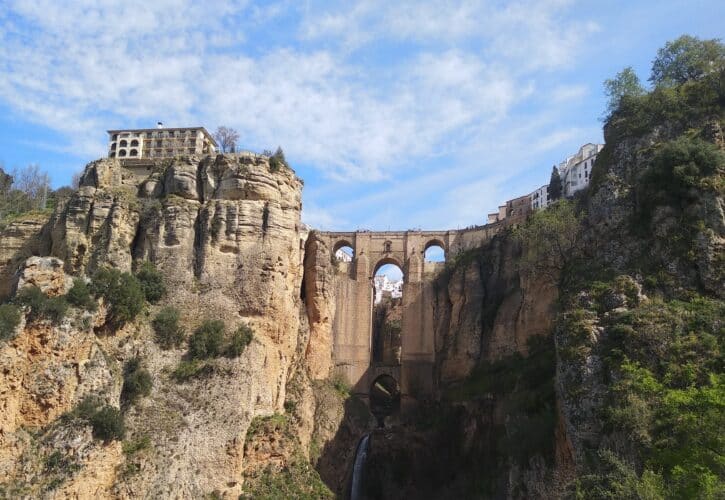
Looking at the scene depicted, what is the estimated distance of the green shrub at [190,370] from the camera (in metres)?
35.0

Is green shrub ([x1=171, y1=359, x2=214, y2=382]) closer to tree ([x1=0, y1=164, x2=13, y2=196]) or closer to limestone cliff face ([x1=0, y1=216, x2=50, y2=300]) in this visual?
limestone cliff face ([x1=0, y1=216, x2=50, y2=300])

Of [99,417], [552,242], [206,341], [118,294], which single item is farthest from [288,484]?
[552,242]

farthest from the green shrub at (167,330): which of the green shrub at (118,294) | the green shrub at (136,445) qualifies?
the green shrub at (136,445)

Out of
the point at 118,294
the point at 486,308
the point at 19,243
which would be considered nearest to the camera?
the point at 118,294

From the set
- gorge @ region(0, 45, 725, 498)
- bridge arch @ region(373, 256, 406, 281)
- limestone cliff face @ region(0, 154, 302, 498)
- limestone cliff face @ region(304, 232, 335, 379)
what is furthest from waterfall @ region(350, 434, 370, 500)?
bridge arch @ region(373, 256, 406, 281)

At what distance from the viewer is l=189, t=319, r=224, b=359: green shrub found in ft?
118

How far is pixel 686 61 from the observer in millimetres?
42188

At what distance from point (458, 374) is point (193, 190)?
80.9 feet

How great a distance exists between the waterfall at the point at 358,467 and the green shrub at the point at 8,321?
1094 inches

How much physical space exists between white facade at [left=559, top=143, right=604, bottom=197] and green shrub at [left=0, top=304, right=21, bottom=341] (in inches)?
2393

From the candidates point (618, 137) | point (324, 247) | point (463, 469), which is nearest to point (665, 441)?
point (618, 137)

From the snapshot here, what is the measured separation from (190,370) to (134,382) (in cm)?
271

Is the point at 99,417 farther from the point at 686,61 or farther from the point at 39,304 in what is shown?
the point at 686,61

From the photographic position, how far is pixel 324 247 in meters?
50.7
